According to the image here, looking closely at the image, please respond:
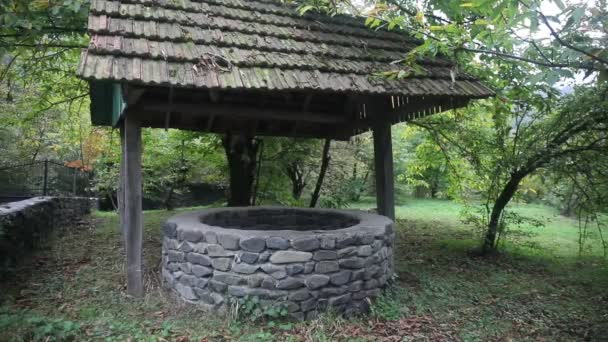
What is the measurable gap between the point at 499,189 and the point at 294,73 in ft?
14.7

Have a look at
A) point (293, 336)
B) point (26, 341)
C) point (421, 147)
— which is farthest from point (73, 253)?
point (421, 147)

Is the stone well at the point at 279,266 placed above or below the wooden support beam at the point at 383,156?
below

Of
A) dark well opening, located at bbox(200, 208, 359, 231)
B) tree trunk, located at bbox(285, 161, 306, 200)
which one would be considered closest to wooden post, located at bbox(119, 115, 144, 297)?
dark well opening, located at bbox(200, 208, 359, 231)

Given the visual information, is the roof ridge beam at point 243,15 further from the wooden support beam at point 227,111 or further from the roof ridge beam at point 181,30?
the wooden support beam at point 227,111

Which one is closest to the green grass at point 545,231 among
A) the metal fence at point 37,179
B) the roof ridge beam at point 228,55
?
the roof ridge beam at point 228,55

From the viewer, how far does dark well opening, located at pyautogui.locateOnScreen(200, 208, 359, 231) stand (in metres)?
6.19

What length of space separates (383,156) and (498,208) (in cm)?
258

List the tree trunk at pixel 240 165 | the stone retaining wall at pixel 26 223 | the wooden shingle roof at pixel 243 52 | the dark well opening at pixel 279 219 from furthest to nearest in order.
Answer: the tree trunk at pixel 240 165
the dark well opening at pixel 279 219
the stone retaining wall at pixel 26 223
the wooden shingle roof at pixel 243 52

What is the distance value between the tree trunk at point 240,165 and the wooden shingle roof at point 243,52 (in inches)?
116

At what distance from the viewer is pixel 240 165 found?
819 centimetres

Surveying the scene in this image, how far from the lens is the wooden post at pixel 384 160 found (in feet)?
18.2

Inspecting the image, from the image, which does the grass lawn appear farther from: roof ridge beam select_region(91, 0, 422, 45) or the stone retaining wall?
roof ridge beam select_region(91, 0, 422, 45)

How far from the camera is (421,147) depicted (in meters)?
8.40

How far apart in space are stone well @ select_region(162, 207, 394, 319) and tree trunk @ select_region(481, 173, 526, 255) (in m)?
3.10
